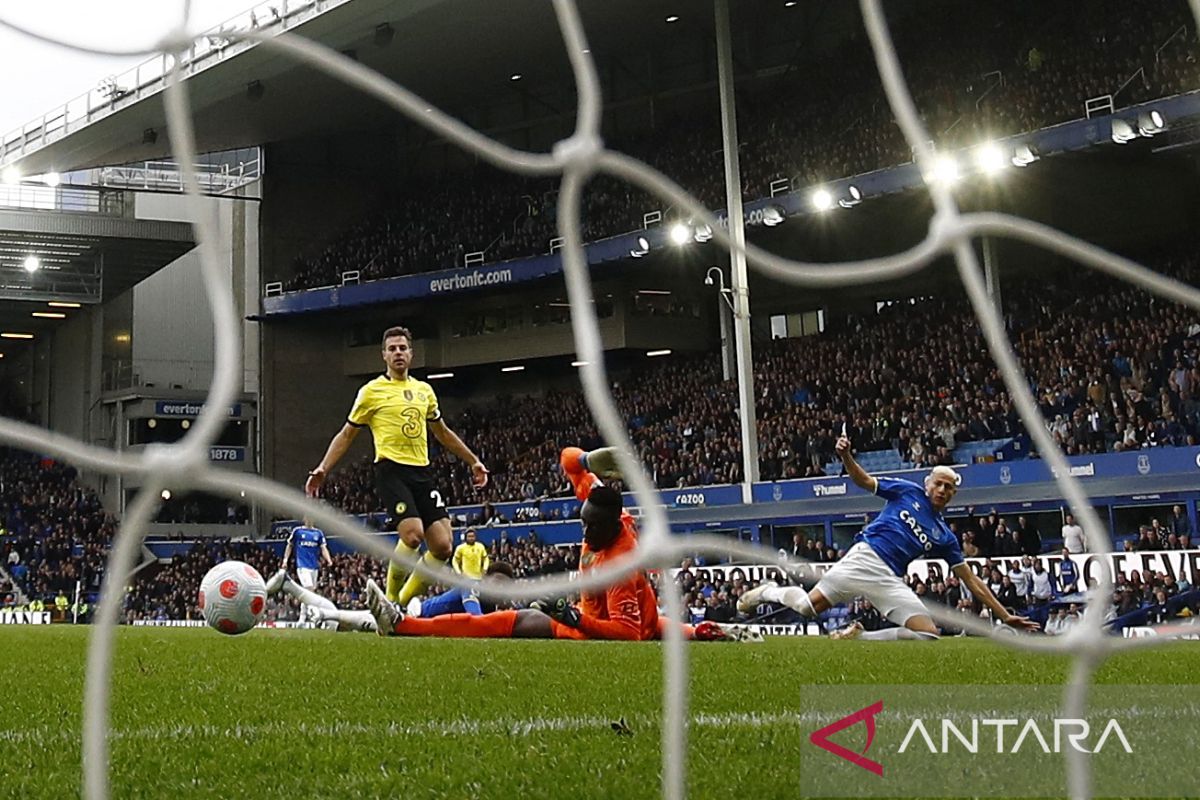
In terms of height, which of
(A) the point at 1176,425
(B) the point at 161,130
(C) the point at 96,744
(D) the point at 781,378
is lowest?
(C) the point at 96,744

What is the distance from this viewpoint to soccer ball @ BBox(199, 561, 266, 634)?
311 inches

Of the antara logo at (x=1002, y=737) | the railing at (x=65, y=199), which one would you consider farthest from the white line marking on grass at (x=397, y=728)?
the railing at (x=65, y=199)

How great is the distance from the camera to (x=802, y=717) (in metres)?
3.84

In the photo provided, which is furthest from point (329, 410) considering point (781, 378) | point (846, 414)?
point (846, 414)

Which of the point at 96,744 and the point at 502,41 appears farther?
the point at 502,41

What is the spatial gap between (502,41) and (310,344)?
11167 millimetres

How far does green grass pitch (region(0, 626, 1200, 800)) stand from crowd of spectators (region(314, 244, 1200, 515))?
10510mm

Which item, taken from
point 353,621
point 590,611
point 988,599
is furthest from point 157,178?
point 988,599

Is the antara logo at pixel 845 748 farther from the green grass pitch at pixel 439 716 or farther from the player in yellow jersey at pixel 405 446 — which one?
the player in yellow jersey at pixel 405 446

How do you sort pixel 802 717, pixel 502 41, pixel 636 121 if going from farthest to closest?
1. pixel 636 121
2. pixel 502 41
3. pixel 802 717

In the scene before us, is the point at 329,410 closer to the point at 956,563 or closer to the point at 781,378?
the point at 781,378

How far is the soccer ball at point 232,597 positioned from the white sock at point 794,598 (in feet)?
10.7

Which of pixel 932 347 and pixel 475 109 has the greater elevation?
pixel 475 109

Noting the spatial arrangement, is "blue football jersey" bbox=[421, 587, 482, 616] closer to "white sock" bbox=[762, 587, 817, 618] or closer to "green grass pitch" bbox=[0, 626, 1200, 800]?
"green grass pitch" bbox=[0, 626, 1200, 800]
